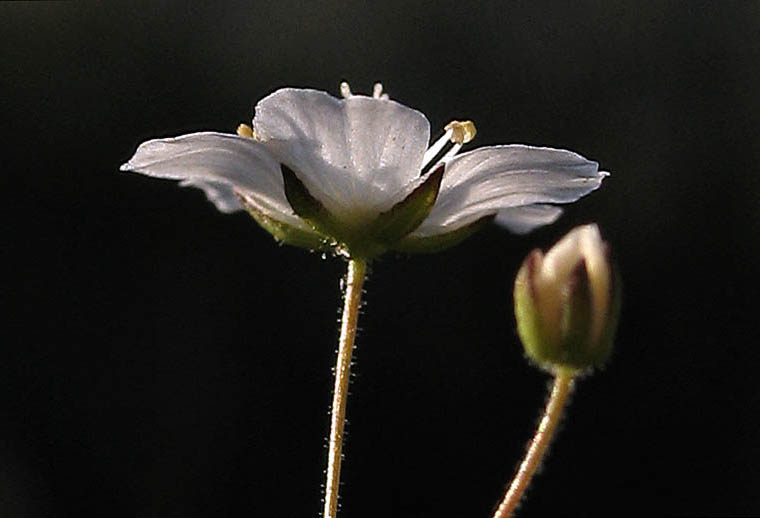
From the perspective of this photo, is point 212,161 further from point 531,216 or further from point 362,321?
point 362,321

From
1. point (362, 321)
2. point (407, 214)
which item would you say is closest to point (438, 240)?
point (407, 214)

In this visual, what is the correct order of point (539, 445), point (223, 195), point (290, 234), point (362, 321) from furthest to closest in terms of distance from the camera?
point (362, 321)
point (223, 195)
point (290, 234)
point (539, 445)

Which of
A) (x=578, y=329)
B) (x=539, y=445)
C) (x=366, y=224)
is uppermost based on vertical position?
(x=366, y=224)

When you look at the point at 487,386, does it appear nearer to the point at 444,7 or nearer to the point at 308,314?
the point at 308,314

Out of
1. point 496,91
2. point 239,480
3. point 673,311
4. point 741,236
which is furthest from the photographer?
point 496,91

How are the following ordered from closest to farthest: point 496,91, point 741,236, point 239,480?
1. point 239,480
2. point 741,236
3. point 496,91

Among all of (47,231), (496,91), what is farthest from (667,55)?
(47,231)
